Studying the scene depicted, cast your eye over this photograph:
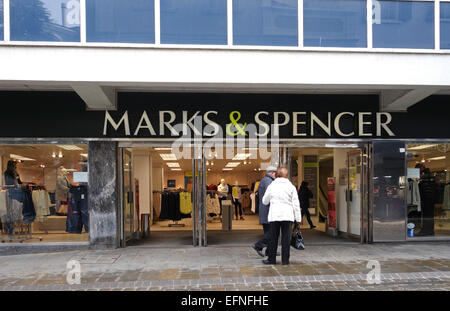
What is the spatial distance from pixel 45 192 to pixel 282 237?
569 cm

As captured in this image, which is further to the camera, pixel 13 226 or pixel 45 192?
pixel 45 192

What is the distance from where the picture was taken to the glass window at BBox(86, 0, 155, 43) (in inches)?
307

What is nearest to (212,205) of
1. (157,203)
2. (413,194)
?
(157,203)

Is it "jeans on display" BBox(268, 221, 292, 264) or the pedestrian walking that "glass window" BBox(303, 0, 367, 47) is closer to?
the pedestrian walking

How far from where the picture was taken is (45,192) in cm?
926

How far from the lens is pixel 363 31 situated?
823cm

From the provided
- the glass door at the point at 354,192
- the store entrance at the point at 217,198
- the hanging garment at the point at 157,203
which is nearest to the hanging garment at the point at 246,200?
the store entrance at the point at 217,198

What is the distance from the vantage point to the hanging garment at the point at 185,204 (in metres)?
12.4

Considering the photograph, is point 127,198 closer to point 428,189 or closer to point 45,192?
point 45,192

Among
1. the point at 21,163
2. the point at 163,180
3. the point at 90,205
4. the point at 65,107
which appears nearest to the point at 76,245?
the point at 90,205

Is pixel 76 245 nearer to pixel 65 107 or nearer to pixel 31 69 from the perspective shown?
pixel 65 107

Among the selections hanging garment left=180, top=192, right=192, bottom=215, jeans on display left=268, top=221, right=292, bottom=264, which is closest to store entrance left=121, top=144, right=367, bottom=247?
hanging garment left=180, top=192, right=192, bottom=215

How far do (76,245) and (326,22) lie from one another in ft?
23.9

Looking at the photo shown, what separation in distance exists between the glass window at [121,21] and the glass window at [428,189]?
658 centimetres
